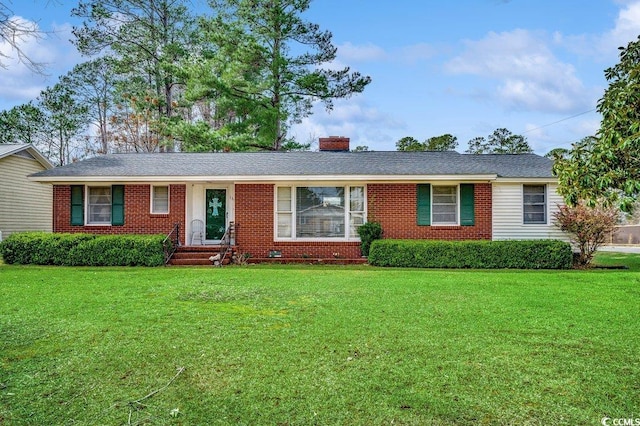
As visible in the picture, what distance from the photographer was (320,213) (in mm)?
14797

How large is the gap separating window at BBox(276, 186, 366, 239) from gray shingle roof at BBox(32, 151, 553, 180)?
30.9 inches

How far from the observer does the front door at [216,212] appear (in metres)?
15.5

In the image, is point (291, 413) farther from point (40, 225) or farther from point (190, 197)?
point (40, 225)

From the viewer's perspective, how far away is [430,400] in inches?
127

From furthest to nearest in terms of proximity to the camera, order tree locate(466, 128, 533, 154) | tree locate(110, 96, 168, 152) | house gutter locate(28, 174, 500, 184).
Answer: tree locate(466, 128, 533, 154) < tree locate(110, 96, 168, 152) < house gutter locate(28, 174, 500, 184)

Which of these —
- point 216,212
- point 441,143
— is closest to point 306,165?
point 216,212

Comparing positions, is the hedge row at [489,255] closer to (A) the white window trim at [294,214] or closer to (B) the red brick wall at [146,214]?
(A) the white window trim at [294,214]

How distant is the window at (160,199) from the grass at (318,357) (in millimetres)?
7531

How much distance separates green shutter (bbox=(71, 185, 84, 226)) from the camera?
50.0 feet

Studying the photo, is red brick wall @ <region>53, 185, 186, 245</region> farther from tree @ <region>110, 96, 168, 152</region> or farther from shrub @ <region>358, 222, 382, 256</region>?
tree @ <region>110, 96, 168, 152</region>

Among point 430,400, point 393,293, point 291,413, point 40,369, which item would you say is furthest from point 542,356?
point 40,369

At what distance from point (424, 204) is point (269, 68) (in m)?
13.9

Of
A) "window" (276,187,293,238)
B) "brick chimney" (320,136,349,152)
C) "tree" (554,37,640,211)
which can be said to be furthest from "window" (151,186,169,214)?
"tree" (554,37,640,211)

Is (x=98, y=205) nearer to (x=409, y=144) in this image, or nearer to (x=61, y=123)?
(x=61, y=123)
